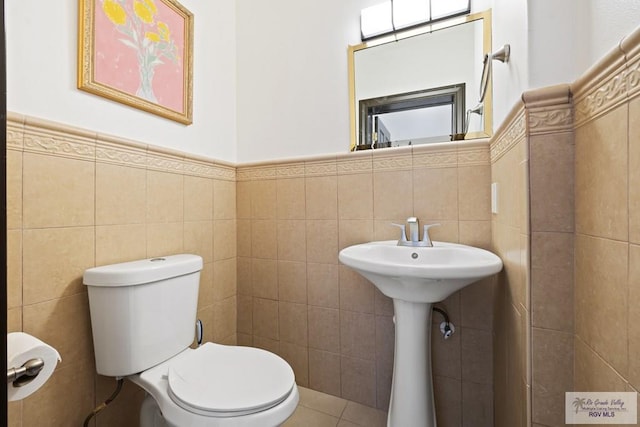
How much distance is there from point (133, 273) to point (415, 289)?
0.96 meters

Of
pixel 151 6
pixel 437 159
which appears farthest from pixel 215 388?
pixel 151 6

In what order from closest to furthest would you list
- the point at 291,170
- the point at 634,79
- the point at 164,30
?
1. the point at 634,79
2. the point at 164,30
3. the point at 291,170

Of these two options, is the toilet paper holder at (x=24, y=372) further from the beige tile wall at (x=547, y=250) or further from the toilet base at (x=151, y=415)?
the beige tile wall at (x=547, y=250)

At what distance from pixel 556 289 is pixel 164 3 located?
1853mm

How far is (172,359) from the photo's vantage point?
109 centimetres

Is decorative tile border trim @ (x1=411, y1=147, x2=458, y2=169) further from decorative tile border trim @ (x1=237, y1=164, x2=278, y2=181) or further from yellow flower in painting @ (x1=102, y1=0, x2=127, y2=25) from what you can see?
yellow flower in painting @ (x1=102, y1=0, x2=127, y2=25)

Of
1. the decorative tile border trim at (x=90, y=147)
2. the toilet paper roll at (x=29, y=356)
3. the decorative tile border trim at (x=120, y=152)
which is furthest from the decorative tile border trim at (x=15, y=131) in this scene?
the toilet paper roll at (x=29, y=356)

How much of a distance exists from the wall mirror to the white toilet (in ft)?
3.48

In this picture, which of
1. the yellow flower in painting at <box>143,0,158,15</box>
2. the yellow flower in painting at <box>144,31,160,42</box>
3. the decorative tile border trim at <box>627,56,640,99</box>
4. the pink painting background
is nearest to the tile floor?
the decorative tile border trim at <box>627,56,640,99</box>

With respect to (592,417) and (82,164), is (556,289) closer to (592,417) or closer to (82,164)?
(592,417)

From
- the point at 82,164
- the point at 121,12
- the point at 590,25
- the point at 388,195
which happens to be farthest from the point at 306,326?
the point at 121,12

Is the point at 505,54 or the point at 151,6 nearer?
the point at 505,54

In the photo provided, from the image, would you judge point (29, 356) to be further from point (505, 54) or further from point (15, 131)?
point (505, 54)

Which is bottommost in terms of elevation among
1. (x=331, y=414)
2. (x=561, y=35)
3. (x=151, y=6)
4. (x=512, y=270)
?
(x=331, y=414)
